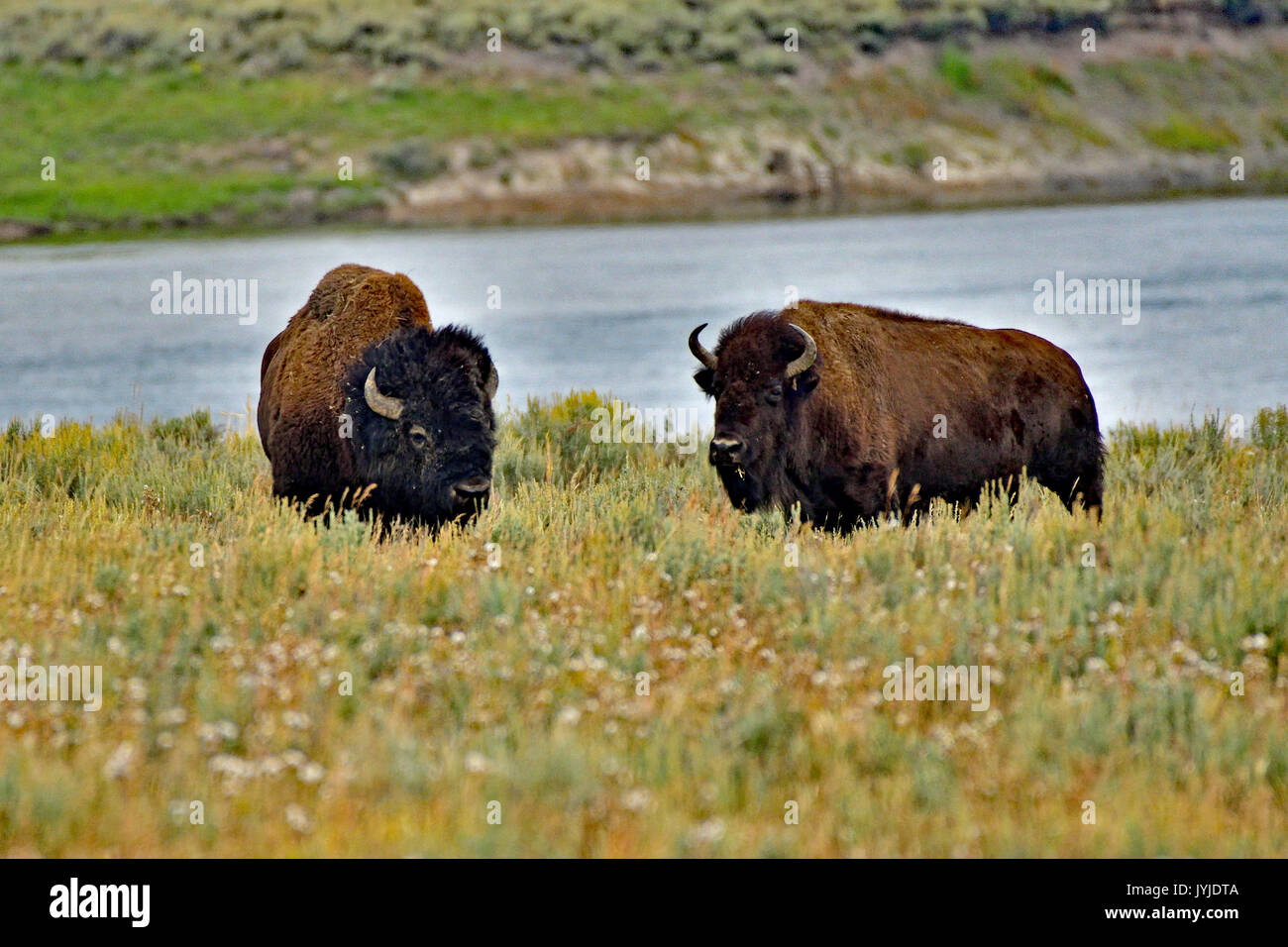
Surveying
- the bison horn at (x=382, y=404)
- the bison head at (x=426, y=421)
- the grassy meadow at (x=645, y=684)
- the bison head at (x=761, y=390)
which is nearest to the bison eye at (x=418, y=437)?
the bison head at (x=426, y=421)

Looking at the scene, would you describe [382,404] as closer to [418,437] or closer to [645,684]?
[418,437]

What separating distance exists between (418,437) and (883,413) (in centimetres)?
279

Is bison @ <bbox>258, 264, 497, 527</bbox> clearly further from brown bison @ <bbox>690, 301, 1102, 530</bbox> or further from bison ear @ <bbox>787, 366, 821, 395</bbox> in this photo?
bison ear @ <bbox>787, 366, 821, 395</bbox>

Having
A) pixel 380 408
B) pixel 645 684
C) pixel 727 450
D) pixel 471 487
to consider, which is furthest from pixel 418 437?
pixel 645 684

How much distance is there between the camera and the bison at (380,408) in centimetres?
860

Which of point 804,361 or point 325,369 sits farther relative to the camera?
point 325,369

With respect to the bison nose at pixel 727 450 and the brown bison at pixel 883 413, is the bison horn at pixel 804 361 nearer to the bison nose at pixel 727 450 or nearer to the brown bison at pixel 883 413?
the brown bison at pixel 883 413

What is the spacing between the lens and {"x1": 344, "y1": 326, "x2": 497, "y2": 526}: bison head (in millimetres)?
8562

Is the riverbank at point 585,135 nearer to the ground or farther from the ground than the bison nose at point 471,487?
farther from the ground

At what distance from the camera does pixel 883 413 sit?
29.9 ft

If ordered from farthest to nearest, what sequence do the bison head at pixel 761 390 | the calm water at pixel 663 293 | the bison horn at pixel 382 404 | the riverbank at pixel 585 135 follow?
1. the riverbank at pixel 585 135
2. the calm water at pixel 663 293
3. the bison horn at pixel 382 404
4. the bison head at pixel 761 390

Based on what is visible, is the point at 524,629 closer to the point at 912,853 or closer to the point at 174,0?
the point at 912,853

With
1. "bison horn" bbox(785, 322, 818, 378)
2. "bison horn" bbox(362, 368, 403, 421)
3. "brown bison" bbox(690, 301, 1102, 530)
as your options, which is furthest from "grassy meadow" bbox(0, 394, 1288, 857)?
"bison horn" bbox(785, 322, 818, 378)
